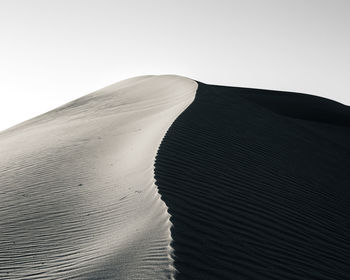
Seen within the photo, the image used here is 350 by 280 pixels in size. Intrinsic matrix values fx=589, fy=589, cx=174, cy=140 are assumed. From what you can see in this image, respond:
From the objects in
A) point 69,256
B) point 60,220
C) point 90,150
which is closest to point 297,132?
point 90,150

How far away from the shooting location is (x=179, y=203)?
621 centimetres

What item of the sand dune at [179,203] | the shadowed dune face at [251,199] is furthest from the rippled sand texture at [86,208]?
the shadowed dune face at [251,199]

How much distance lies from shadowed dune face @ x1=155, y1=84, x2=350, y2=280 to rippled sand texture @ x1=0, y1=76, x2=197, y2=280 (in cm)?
24

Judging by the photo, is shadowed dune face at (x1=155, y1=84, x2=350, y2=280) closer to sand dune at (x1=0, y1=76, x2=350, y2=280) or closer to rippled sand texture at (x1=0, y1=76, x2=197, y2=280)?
sand dune at (x1=0, y1=76, x2=350, y2=280)

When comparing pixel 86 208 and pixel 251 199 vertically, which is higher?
pixel 251 199

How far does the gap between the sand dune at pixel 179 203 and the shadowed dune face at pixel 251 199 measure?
0.06 feet

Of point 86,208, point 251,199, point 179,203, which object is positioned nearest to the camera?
point 179,203

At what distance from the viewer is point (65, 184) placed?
867cm

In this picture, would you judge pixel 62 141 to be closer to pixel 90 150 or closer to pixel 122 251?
pixel 90 150

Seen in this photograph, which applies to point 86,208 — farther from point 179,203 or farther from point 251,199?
point 251,199

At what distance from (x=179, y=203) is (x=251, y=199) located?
1.22 meters

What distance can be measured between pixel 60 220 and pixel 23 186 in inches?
85.7

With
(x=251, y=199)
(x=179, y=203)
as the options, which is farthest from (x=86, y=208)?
(x=251, y=199)

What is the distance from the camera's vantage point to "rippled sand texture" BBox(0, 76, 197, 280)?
517cm
